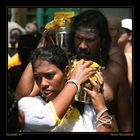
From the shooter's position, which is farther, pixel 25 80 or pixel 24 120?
pixel 25 80

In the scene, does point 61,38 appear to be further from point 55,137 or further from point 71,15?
point 55,137

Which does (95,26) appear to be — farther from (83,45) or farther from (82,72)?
(82,72)

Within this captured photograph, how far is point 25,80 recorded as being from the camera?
2260 mm

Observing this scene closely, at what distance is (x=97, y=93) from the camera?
2.16 m

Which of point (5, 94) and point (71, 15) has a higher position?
point (71, 15)

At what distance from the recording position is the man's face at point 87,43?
2.26 meters

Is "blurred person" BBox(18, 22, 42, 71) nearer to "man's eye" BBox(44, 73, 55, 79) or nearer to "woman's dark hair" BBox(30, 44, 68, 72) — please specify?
"woman's dark hair" BBox(30, 44, 68, 72)

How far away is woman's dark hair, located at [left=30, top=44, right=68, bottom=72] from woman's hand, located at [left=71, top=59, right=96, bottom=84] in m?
0.07

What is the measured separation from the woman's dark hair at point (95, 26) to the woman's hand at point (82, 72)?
0.14 meters

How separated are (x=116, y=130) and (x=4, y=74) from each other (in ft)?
2.60

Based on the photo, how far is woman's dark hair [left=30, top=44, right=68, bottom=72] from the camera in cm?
210

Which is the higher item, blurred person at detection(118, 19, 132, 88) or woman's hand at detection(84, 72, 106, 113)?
blurred person at detection(118, 19, 132, 88)

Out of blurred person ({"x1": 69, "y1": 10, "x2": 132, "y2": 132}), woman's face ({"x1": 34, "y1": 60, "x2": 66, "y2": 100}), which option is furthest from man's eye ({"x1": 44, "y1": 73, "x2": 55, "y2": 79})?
blurred person ({"x1": 69, "y1": 10, "x2": 132, "y2": 132})
